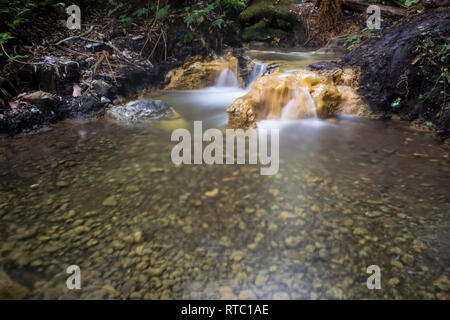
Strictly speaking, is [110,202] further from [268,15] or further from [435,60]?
[268,15]

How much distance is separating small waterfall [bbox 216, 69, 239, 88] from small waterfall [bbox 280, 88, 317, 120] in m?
2.68

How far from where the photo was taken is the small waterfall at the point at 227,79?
7.14m

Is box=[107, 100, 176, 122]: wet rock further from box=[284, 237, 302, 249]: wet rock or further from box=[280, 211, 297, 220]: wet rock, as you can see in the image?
box=[284, 237, 302, 249]: wet rock

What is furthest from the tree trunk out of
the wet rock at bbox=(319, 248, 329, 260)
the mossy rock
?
the wet rock at bbox=(319, 248, 329, 260)

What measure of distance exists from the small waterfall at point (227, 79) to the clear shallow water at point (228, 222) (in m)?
4.09

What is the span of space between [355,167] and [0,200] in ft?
12.8

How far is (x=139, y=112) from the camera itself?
4.88 m

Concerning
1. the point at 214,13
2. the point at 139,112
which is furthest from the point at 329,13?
the point at 139,112

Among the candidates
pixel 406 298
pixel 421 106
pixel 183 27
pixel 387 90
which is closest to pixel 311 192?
pixel 406 298

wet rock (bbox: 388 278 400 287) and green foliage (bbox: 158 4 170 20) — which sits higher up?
green foliage (bbox: 158 4 170 20)

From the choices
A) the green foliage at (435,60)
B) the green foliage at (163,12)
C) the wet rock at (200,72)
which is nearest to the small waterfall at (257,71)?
the wet rock at (200,72)

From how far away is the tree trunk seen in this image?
8242 mm

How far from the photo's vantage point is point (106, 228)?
2084 mm

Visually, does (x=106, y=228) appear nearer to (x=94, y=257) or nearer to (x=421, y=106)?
(x=94, y=257)
